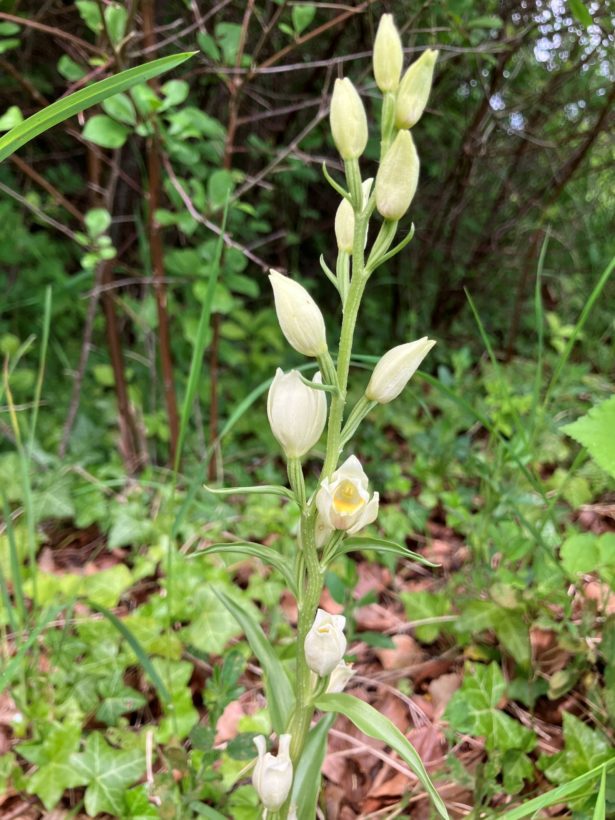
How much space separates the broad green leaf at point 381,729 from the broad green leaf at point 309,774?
135mm

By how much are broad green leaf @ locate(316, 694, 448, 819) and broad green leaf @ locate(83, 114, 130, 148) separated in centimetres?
117

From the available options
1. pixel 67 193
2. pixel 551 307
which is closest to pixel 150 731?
pixel 67 193

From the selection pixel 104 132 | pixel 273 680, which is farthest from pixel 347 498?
pixel 104 132

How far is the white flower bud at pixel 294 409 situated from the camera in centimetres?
72

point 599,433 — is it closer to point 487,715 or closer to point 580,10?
point 487,715

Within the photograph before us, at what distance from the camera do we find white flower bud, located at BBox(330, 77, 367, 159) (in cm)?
71

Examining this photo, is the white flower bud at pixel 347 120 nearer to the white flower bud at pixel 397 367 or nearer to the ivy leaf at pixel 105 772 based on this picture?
the white flower bud at pixel 397 367

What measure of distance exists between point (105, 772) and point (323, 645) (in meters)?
0.60

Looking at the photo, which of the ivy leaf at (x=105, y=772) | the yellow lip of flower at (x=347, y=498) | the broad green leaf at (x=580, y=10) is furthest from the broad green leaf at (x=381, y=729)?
the broad green leaf at (x=580, y=10)

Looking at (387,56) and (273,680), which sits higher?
(387,56)

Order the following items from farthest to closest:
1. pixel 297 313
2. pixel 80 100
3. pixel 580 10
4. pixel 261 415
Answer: pixel 261 415 → pixel 580 10 → pixel 297 313 → pixel 80 100

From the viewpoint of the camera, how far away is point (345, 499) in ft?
2.31

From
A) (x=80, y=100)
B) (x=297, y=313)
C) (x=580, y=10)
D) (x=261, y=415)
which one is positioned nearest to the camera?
(x=80, y=100)

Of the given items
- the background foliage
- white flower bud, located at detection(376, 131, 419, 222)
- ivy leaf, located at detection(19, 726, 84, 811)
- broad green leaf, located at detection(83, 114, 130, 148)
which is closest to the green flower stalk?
white flower bud, located at detection(376, 131, 419, 222)
